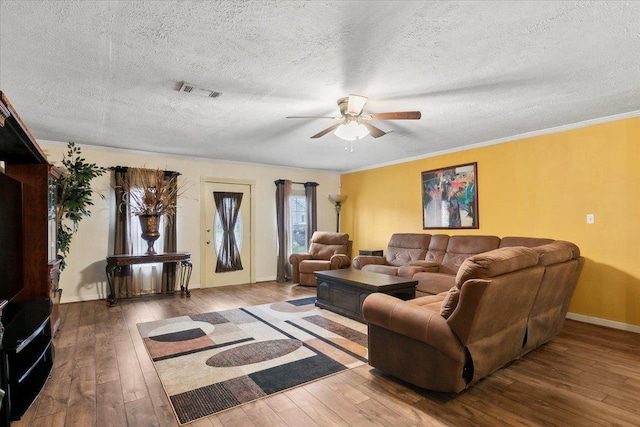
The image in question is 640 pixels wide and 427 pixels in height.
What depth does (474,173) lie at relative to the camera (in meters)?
5.14

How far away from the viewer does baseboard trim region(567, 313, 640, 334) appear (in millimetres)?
3646

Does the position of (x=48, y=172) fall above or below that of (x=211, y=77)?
below

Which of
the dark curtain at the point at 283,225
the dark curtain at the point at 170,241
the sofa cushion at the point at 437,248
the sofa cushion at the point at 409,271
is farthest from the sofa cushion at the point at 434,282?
the dark curtain at the point at 170,241

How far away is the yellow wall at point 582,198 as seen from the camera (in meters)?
3.69

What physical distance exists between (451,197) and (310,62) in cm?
381

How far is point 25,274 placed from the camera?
299 centimetres

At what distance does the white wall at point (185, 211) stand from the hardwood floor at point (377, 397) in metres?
2.10

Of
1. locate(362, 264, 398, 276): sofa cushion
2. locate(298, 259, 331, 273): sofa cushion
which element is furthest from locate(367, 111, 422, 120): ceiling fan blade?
locate(298, 259, 331, 273): sofa cushion

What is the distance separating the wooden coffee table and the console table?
2342 mm

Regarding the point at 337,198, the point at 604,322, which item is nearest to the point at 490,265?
the point at 604,322

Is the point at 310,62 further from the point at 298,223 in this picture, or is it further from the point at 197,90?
the point at 298,223

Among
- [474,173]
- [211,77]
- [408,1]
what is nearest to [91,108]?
[211,77]

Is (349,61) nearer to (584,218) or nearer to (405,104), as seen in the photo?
(405,104)

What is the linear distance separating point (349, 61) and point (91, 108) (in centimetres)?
276
